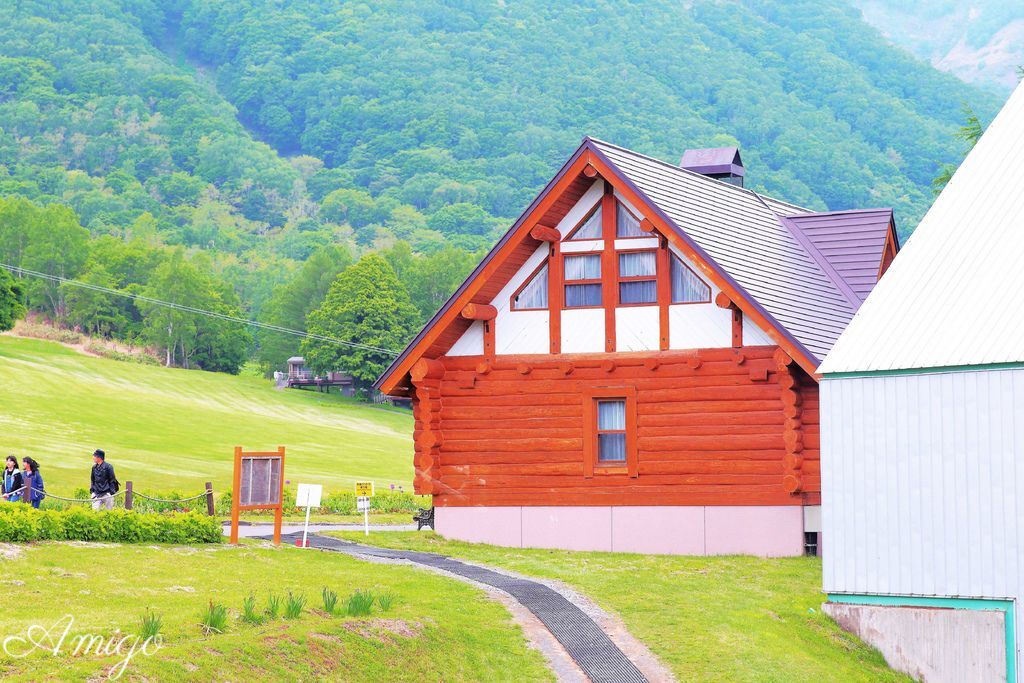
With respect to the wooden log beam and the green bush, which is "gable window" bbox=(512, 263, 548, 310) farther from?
the green bush

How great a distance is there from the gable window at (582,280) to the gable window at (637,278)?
537 millimetres

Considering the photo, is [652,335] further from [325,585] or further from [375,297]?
[375,297]

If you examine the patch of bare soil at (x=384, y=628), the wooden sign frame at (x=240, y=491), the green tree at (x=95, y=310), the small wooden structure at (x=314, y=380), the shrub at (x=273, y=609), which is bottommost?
the patch of bare soil at (x=384, y=628)

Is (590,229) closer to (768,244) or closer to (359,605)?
(768,244)

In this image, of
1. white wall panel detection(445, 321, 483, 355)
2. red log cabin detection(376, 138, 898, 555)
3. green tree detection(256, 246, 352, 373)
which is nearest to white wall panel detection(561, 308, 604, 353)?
red log cabin detection(376, 138, 898, 555)

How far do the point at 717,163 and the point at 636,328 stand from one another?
39.1 ft

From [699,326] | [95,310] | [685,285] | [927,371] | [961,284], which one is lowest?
[927,371]

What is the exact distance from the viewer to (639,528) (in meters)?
31.4

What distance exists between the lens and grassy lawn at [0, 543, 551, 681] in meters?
17.2

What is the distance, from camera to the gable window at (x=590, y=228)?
32469 mm

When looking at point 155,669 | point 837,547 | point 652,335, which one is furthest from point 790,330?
point 155,669

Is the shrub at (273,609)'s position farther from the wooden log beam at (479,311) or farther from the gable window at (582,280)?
the gable window at (582,280)

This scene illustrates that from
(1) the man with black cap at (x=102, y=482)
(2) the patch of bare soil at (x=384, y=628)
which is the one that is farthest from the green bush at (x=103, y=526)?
(2) the patch of bare soil at (x=384, y=628)

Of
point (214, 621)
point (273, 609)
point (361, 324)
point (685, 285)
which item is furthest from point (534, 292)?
point (361, 324)
